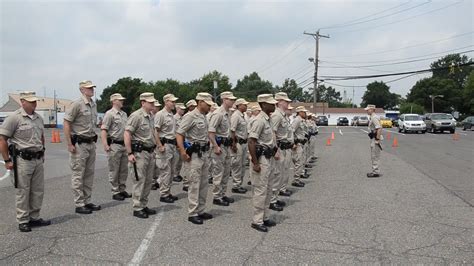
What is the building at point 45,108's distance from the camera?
60531 millimetres

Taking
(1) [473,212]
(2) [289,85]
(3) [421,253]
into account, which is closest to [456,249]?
(3) [421,253]

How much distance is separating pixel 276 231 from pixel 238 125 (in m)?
3.70

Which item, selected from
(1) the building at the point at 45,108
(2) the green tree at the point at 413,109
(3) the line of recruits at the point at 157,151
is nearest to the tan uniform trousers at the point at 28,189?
(3) the line of recruits at the point at 157,151

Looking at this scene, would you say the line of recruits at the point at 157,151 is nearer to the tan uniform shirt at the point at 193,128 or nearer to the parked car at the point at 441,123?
the tan uniform shirt at the point at 193,128

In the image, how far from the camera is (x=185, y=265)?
15.0 ft

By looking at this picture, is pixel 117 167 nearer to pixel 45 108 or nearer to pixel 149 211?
pixel 149 211

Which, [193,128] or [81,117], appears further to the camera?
[81,117]

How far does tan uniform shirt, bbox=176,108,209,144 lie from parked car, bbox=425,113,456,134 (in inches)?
1280

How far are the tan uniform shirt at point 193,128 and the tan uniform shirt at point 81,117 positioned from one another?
70.1 inches

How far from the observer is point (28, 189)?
19.6ft

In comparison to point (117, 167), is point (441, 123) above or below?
above

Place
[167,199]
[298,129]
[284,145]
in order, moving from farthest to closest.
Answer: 1. [298,129]
2. [167,199]
3. [284,145]

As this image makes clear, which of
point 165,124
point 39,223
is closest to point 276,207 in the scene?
point 165,124

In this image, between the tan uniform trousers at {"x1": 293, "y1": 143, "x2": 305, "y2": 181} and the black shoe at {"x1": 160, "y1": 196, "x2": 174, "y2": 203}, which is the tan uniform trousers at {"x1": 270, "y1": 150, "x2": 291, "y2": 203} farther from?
the black shoe at {"x1": 160, "y1": 196, "x2": 174, "y2": 203}
